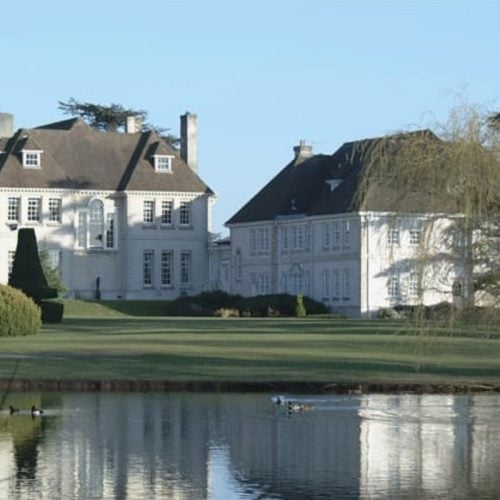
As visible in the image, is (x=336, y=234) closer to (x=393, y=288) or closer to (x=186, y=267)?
(x=393, y=288)

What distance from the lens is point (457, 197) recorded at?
3412 centimetres

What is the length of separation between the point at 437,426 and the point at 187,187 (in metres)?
74.7

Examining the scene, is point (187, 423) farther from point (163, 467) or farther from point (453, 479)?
point (453, 479)

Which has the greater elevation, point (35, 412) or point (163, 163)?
point (163, 163)

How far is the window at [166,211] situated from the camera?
104375 mm

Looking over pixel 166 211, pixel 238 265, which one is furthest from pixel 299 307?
pixel 166 211

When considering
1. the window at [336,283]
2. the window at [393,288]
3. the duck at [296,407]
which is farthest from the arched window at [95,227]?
the duck at [296,407]

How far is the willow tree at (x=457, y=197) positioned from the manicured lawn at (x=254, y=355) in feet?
7.21

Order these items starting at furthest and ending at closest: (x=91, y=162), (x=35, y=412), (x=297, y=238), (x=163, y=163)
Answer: (x=163, y=163)
(x=91, y=162)
(x=297, y=238)
(x=35, y=412)

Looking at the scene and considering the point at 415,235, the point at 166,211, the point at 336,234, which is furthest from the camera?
the point at 166,211

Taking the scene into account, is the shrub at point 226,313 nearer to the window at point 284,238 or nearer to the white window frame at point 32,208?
the window at point 284,238

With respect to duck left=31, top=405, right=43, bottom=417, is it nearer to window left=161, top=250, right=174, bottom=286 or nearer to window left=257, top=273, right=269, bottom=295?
window left=257, top=273, right=269, bottom=295

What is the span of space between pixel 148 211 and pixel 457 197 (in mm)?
70897

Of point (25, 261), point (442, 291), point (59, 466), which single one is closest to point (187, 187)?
point (25, 261)
